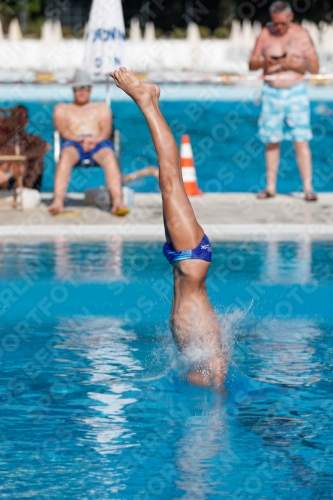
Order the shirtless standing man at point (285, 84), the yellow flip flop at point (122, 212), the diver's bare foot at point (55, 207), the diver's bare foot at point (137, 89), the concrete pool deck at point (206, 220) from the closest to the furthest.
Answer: the diver's bare foot at point (137, 89), the concrete pool deck at point (206, 220), the yellow flip flop at point (122, 212), the diver's bare foot at point (55, 207), the shirtless standing man at point (285, 84)

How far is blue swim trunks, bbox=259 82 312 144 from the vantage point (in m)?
10.4

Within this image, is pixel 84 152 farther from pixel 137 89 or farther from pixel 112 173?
pixel 137 89

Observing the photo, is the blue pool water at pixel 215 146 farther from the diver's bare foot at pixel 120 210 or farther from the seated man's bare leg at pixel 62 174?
the diver's bare foot at pixel 120 210

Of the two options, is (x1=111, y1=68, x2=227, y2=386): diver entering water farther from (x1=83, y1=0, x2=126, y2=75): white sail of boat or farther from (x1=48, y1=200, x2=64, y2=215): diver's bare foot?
(x1=83, y1=0, x2=126, y2=75): white sail of boat

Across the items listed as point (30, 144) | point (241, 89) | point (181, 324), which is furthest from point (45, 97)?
point (181, 324)

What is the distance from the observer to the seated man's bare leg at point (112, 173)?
9.66m

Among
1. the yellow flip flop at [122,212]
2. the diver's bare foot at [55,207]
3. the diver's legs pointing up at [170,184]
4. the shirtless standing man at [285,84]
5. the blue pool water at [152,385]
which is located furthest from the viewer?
the shirtless standing man at [285,84]

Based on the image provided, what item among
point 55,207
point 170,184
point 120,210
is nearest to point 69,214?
point 55,207

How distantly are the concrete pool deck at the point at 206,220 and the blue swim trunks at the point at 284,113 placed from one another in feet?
2.30

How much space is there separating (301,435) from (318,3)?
1702 inches

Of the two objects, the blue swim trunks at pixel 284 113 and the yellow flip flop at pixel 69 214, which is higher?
the blue swim trunks at pixel 284 113

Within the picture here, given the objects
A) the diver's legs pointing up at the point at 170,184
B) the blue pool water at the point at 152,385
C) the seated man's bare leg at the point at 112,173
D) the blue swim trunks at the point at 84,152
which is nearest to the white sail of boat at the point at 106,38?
the blue swim trunks at the point at 84,152

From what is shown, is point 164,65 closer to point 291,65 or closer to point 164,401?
point 291,65

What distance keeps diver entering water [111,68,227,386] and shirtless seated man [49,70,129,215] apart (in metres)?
4.78
